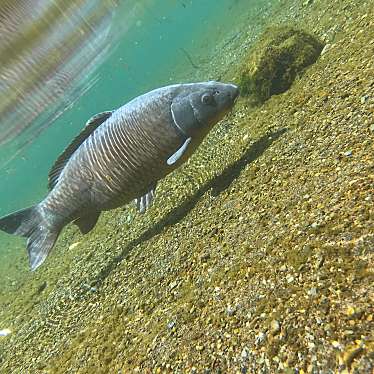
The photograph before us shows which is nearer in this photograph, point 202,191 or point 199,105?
point 199,105

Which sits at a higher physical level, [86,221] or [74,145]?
[74,145]

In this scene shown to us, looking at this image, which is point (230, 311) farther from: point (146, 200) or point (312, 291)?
point (146, 200)

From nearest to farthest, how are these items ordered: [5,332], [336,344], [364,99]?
[336,344] < [364,99] < [5,332]

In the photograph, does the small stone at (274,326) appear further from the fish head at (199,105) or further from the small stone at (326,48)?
the small stone at (326,48)

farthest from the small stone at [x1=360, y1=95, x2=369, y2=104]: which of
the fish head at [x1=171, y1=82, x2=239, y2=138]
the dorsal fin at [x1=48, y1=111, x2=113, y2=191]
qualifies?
the dorsal fin at [x1=48, y1=111, x2=113, y2=191]

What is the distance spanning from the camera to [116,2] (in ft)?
3.15

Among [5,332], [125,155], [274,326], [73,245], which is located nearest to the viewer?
[274,326]

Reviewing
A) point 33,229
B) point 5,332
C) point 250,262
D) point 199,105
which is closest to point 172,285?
point 250,262

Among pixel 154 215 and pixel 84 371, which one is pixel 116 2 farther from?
pixel 154 215

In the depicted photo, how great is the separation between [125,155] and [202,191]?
40.2 inches

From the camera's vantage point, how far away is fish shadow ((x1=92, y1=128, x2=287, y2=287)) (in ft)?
12.9

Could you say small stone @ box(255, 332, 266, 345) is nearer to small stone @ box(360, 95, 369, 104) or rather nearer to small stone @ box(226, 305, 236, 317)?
small stone @ box(226, 305, 236, 317)

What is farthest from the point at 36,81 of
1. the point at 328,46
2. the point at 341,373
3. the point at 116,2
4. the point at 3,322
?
the point at 3,322

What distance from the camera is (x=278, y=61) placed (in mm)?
5129
